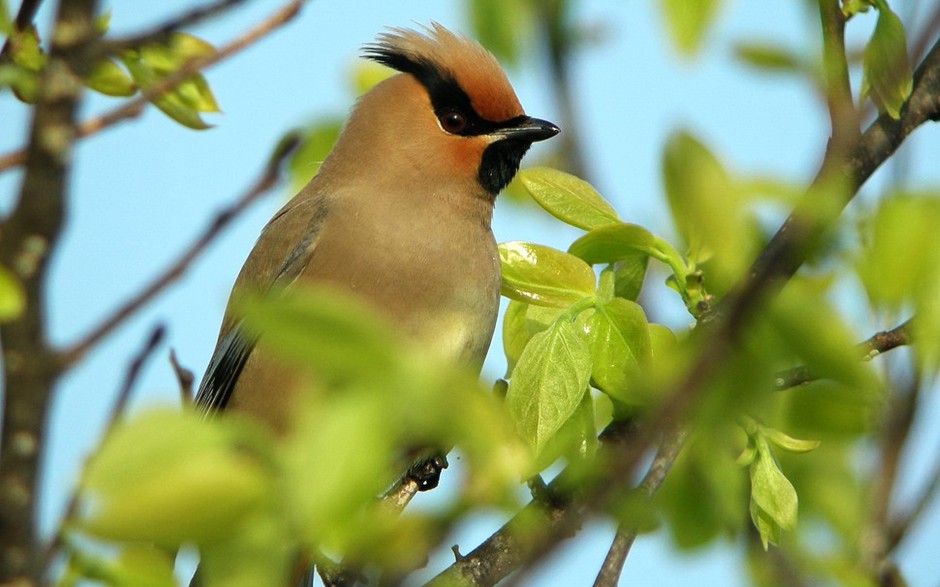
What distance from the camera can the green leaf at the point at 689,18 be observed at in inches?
60.9

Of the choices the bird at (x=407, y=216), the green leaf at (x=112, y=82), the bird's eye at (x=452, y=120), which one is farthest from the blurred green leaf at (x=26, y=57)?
the bird's eye at (x=452, y=120)

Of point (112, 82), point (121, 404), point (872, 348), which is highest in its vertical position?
point (121, 404)

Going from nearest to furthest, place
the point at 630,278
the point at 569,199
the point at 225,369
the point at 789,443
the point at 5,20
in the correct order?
1. the point at 5,20
2. the point at 789,443
3. the point at 569,199
4. the point at 630,278
5. the point at 225,369

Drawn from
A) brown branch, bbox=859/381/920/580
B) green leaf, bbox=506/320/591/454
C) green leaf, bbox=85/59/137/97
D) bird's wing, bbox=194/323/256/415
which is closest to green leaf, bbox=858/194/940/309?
brown branch, bbox=859/381/920/580

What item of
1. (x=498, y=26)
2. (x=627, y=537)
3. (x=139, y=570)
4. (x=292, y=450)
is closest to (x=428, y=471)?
(x=627, y=537)

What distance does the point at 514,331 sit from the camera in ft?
10.7

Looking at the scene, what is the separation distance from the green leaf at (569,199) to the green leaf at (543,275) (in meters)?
0.10

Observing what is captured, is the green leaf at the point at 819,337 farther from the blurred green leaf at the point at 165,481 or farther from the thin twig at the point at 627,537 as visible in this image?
the thin twig at the point at 627,537

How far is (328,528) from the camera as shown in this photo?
123 centimetres

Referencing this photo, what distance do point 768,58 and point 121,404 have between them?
1301mm

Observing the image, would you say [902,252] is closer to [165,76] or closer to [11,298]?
[11,298]

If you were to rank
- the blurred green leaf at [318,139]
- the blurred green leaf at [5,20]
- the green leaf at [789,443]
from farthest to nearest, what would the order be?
the blurred green leaf at [318,139] → the green leaf at [789,443] → the blurred green leaf at [5,20]

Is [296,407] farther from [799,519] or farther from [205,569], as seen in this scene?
[799,519]

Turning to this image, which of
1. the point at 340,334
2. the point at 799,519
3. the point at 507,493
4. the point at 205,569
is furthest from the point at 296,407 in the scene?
the point at 799,519
